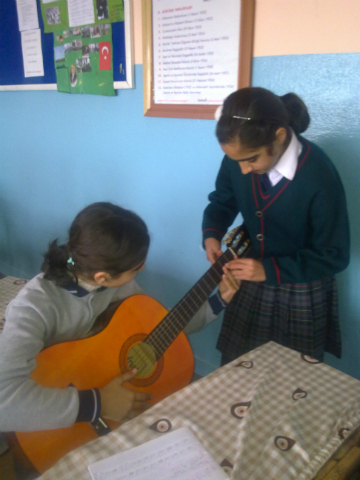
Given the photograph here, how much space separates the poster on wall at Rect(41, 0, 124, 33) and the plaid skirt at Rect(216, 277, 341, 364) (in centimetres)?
125

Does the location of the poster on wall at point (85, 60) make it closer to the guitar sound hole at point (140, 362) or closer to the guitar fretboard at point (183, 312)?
the guitar fretboard at point (183, 312)

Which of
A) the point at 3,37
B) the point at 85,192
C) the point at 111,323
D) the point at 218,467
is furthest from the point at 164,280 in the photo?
the point at 3,37

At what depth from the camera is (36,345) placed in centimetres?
88

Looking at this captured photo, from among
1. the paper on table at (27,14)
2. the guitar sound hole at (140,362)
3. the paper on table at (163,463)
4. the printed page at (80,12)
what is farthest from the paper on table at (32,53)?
the paper on table at (163,463)

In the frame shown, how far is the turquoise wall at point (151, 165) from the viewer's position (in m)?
1.14

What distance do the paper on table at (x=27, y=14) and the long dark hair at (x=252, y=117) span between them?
1.55 meters

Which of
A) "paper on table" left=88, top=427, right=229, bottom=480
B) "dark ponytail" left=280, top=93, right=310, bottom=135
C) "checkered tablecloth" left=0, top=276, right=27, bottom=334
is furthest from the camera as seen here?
"checkered tablecloth" left=0, top=276, right=27, bottom=334

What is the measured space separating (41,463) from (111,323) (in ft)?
1.18

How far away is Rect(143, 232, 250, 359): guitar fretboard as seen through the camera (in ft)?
3.38

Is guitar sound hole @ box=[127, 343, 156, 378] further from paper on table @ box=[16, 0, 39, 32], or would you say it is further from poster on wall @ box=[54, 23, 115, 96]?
paper on table @ box=[16, 0, 39, 32]

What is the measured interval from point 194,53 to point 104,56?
0.49 metres

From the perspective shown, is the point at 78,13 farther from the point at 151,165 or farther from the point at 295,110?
A: the point at 295,110

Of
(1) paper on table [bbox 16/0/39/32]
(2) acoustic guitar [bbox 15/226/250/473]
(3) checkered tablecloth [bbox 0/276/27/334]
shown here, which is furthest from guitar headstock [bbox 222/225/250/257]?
(1) paper on table [bbox 16/0/39/32]

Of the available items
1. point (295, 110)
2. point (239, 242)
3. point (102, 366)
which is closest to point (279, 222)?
point (239, 242)
